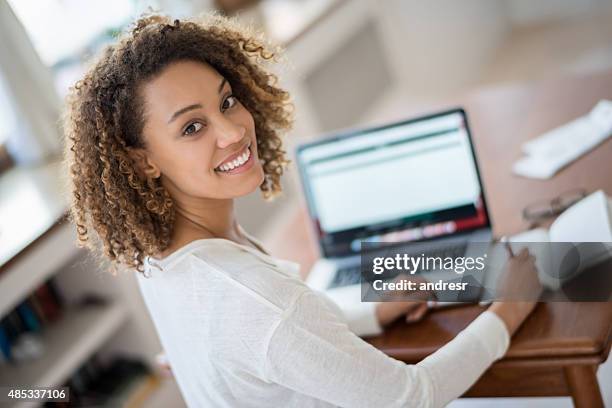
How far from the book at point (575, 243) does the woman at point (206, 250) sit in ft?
0.18

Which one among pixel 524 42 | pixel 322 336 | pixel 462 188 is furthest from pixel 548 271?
pixel 524 42

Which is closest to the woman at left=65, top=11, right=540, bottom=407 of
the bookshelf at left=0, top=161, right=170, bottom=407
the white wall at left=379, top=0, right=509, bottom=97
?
→ the bookshelf at left=0, top=161, right=170, bottom=407

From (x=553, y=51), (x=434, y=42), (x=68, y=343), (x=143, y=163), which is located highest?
(x=143, y=163)

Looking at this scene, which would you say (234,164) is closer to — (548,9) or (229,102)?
(229,102)

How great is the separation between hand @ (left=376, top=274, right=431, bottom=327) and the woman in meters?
0.10

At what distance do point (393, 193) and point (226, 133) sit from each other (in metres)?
0.56

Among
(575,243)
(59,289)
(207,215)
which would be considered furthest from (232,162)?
(59,289)

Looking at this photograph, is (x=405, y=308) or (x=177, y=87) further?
(x=405, y=308)

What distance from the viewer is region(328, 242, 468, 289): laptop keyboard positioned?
1.60m

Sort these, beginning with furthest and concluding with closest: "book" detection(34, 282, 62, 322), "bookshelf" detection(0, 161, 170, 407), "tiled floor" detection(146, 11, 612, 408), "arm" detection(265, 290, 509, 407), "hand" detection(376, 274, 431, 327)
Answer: "tiled floor" detection(146, 11, 612, 408)
"book" detection(34, 282, 62, 322)
"bookshelf" detection(0, 161, 170, 407)
"hand" detection(376, 274, 431, 327)
"arm" detection(265, 290, 509, 407)

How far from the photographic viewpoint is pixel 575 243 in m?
1.37

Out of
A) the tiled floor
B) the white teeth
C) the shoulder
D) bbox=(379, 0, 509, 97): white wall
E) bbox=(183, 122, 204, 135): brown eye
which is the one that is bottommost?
the tiled floor

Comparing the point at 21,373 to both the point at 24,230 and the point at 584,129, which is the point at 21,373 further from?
the point at 584,129

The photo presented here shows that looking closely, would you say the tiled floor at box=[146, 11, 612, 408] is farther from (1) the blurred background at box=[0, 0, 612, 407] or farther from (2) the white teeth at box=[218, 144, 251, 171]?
(2) the white teeth at box=[218, 144, 251, 171]
